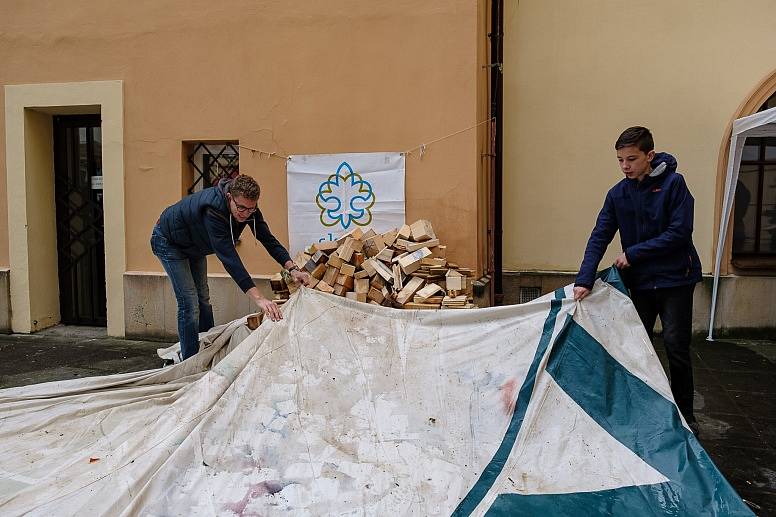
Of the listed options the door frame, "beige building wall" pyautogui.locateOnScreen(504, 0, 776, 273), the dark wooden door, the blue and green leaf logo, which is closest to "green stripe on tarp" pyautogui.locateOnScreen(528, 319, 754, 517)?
the blue and green leaf logo

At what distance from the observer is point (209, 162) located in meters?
6.32

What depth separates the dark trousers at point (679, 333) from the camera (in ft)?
11.1

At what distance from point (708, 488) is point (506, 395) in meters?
0.95

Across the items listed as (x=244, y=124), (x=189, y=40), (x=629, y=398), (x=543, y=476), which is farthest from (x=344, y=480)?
(x=189, y=40)

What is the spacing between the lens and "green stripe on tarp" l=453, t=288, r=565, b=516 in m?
2.53

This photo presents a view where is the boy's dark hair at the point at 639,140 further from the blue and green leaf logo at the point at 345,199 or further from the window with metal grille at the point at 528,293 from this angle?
the window with metal grille at the point at 528,293

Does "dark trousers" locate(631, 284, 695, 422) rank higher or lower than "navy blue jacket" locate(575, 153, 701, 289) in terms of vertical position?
lower

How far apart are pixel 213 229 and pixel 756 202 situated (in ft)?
19.5

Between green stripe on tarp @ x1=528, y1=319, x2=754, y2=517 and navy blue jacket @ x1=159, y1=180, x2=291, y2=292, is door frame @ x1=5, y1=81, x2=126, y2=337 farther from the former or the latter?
green stripe on tarp @ x1=528, y1=319, x2=754, y2=517

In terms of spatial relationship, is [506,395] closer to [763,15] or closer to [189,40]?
[189,40]

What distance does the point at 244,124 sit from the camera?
6.03 metres

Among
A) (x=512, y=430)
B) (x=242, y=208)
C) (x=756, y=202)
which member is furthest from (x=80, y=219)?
(x=756, y=202)

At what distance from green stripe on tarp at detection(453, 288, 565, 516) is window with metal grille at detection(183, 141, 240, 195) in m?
4.08

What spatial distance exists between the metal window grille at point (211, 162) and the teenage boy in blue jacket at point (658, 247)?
13.4 ft
